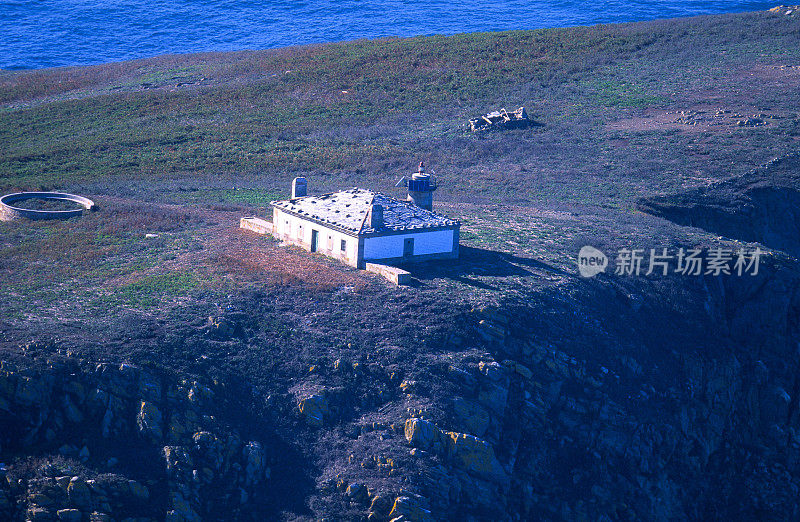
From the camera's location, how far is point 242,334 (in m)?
35.9

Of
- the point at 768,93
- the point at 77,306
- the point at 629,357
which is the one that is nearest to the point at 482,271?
the point at 629,357

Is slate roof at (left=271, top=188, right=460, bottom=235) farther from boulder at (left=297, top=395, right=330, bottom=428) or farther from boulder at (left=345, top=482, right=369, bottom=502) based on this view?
boulder at (left=345, top=482, right=369, bottom=502)

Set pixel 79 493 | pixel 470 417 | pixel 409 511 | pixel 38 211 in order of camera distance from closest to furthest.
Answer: pixel 79 493 → pixel 409 511 → pixel 470 417 → pixel 38 211

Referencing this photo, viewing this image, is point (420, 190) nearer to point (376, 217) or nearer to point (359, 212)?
point (359, 212)

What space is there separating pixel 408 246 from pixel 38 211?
26.5m

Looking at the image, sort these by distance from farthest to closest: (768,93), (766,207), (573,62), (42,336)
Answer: (573,62), (768,93), (766,207), (42,336)

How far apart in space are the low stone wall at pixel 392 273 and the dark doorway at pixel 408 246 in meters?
2.05

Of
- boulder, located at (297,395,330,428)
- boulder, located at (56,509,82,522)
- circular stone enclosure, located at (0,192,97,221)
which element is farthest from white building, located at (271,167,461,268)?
boulder, located at (56,509,82,522)

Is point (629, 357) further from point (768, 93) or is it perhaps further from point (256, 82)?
point (256, 82)

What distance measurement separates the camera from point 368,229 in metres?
41.9

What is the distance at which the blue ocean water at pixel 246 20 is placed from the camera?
144375mm

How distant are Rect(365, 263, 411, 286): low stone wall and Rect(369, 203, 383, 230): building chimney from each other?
80.9 inches

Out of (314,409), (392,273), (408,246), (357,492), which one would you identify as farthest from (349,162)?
(357,492)

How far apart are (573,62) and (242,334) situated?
232 ft
